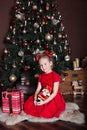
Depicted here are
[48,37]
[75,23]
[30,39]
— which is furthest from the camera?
[75,23]

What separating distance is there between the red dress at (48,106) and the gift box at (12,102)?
0.33ft

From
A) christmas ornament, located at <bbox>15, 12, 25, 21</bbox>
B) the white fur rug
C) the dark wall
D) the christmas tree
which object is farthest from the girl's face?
the dark wall

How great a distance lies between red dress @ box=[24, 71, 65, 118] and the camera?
111 inches

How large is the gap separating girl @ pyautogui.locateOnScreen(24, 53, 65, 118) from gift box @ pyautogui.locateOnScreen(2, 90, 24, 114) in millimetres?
100

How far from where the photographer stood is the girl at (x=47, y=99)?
9.30ft

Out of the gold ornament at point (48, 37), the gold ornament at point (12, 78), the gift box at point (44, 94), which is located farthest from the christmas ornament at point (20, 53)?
the gift box at point (44, 94)

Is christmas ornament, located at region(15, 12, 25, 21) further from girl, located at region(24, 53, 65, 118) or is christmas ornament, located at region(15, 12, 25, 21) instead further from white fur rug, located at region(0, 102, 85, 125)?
white fur rug, located at region(0, 102, 85, 125)

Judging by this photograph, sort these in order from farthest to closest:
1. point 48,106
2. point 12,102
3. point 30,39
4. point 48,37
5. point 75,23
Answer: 1. point 75,23
2. point 30,39
3. point 48,37
4. point 12,102
5. point 48,106

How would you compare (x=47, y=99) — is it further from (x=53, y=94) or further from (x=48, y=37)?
(x=48, y=37)

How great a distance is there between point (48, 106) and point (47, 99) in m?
0.08

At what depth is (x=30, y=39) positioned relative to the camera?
3914mm

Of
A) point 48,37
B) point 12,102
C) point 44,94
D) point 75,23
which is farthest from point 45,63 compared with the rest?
point 75,23

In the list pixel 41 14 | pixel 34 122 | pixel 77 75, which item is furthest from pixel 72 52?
pixel 34 122

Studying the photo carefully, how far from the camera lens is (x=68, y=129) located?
2.48m
